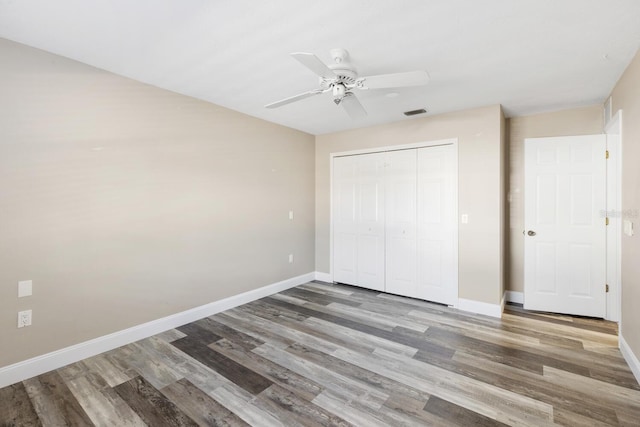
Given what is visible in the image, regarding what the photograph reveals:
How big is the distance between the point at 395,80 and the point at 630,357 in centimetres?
292

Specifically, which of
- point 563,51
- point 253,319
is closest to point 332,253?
point 253,319

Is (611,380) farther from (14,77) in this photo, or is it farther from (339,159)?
(14,77)

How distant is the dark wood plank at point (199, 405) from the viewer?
1868 millimetres

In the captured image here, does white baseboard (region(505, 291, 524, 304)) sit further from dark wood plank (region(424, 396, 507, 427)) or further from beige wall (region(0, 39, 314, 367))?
beige wall (region(0, 39, 314, 367))

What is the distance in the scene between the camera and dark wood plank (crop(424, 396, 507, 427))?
6.04 ft

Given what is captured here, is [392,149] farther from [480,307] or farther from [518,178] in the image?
[480,307]

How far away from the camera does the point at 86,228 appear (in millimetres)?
2604

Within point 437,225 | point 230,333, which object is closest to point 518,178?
point 437,225

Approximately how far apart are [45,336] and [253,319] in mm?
1802

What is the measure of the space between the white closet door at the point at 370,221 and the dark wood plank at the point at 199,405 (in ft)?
9.86

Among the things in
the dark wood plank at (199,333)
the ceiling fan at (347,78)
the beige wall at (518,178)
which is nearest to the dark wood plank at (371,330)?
the dark wood plank at (199,333)

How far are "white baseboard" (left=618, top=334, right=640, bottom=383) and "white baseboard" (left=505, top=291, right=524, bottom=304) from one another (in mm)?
1265

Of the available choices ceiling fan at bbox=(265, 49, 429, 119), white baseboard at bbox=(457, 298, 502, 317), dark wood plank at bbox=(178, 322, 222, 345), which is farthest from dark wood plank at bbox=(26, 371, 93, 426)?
white baseboard at bbox=(457, 298, 502, 317)

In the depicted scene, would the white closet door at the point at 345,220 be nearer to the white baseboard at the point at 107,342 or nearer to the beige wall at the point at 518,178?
the white baseboard at the point at 107,342
